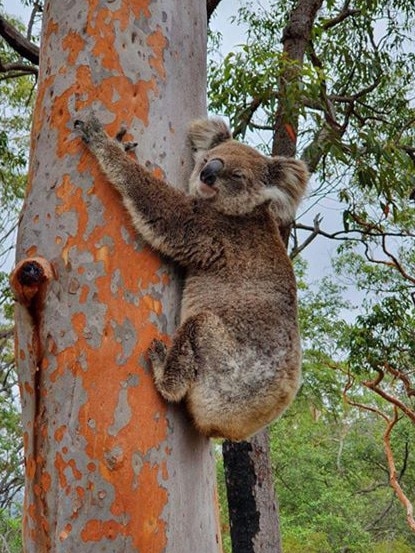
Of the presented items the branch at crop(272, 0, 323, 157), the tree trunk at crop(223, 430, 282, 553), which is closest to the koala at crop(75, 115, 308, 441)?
the branch at crop(272, 0, 323, 157)

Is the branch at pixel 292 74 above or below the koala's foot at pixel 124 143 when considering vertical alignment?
above

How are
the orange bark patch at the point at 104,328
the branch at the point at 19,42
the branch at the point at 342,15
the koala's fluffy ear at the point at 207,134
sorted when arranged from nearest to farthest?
the orange bark patch at the point at 104,328, the koala's fluffy ear at the point at 207,134, the branch at the point at 19,42, the branch at the point at 342,15

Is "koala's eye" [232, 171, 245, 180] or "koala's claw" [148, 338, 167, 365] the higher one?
"koala's eye" [232, 171, 245, 180]

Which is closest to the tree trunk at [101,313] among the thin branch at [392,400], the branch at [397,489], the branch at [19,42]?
the branch at [19,42]

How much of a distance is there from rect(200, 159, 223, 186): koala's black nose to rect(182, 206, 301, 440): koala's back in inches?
5.6

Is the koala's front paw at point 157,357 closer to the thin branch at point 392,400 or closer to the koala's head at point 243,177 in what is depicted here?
the koala's head at point 243,177

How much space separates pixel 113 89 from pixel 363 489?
16.7m

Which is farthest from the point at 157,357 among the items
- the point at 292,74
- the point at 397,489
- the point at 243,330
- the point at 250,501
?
the point at 397,489

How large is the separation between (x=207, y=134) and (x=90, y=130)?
0.70 metres

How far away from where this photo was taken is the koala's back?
6.94ft

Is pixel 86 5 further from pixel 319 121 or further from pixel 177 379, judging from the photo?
pixel 319 121

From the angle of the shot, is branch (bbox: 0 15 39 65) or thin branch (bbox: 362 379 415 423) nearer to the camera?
branch (bbox: 0 15 39 65)

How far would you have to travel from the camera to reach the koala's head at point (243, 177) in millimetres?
2656

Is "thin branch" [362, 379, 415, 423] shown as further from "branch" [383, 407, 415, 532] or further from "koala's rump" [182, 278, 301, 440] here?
"koala's rump" [182, 278, 301, 440]
